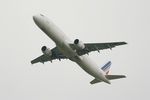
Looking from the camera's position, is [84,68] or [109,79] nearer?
[84,68]

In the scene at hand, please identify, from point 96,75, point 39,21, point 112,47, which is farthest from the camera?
point 96,75

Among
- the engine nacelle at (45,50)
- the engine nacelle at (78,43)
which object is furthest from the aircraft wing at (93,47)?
the engine nacelle at (45,50)

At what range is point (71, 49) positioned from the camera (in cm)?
5788

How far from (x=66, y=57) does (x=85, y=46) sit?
150 inches

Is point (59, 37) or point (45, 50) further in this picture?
point (45, 50)

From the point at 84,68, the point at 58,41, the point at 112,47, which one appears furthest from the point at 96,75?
the point at 58,41

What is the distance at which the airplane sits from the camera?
5572 centimetres

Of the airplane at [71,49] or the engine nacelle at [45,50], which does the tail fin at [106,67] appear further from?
the engine nacelle at [45,50]

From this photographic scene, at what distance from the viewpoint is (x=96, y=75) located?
65250 millimetres

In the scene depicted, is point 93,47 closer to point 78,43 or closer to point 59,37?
point 78,43

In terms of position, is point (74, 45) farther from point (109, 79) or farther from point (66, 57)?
point (109, 79)

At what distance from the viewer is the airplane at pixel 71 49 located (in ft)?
183

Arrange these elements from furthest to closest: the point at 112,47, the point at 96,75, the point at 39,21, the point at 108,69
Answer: the point at 108,69, the point at 96,75, the point at 112,47, the point at 39,21

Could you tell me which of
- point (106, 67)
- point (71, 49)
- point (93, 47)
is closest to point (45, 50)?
point (71, 49)
